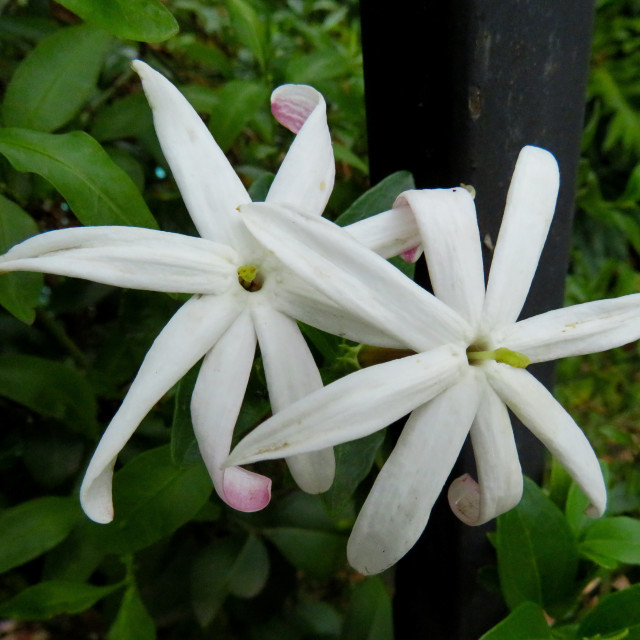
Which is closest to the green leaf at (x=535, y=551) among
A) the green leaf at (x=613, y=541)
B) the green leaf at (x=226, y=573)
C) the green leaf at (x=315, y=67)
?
the green leaf at (x=613, y=541)

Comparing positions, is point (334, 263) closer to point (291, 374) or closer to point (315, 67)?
point (291, 374)

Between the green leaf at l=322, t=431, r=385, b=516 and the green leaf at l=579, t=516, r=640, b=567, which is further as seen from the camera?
the green leaf at l=579, t=516, r=640, b=567

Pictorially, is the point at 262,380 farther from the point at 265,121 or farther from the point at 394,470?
the point at 265,121

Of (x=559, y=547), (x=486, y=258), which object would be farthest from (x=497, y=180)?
(x=559, y=547)

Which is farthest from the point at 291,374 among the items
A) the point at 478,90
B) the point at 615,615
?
the point at 615,615

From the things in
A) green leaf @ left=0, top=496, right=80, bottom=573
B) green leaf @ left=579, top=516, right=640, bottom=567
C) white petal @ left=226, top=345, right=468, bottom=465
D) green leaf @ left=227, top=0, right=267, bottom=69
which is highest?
green leaf @ left=227, top=0, right=267, bottom=69

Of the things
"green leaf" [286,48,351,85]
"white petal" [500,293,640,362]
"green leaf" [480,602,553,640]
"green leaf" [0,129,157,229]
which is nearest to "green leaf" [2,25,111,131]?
"green leaf" [0,129,157,229]

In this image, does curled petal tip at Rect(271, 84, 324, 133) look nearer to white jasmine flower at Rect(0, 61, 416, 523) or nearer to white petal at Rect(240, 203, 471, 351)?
white jasmine flower at Rect(0, 61, 416, 523)
